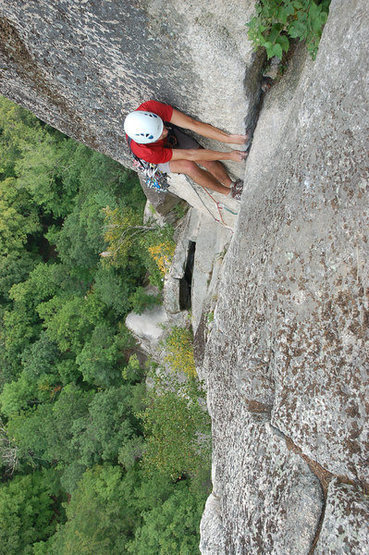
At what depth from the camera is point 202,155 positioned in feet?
20.7

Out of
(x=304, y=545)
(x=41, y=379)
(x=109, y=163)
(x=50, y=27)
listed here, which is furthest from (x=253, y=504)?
(x=41, y=379)

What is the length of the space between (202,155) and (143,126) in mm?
1110

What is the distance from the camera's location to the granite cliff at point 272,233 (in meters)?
3.69

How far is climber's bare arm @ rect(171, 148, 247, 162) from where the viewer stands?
6.17 meters

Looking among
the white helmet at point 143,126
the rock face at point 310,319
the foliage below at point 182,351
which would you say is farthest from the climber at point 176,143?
the foliage below at point 182,351

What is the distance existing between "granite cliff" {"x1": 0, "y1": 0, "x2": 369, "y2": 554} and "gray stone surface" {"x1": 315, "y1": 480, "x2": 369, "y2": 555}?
1cm

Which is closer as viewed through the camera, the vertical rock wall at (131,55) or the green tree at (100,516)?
the vertical rock wall at (131,55)

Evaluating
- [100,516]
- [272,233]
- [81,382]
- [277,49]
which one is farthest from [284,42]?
[81,382]

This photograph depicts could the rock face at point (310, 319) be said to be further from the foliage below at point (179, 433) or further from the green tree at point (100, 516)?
the green tree at point (100, 516)

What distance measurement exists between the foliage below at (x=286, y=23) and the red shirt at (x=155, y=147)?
154 cm

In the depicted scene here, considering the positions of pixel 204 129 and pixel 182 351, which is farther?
pixel 182 351

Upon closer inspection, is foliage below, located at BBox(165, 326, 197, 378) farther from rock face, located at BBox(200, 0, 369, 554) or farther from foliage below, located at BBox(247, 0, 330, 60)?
foliage below, located at BBox(247, 0, 330, 60)

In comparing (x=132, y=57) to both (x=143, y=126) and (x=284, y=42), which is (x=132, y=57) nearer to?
(x=143, y=126)

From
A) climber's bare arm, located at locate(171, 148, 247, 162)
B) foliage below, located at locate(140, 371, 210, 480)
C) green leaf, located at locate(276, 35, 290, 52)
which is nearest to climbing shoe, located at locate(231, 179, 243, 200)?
climber's bare arm, located at locate(171, 148, 247, 162)
